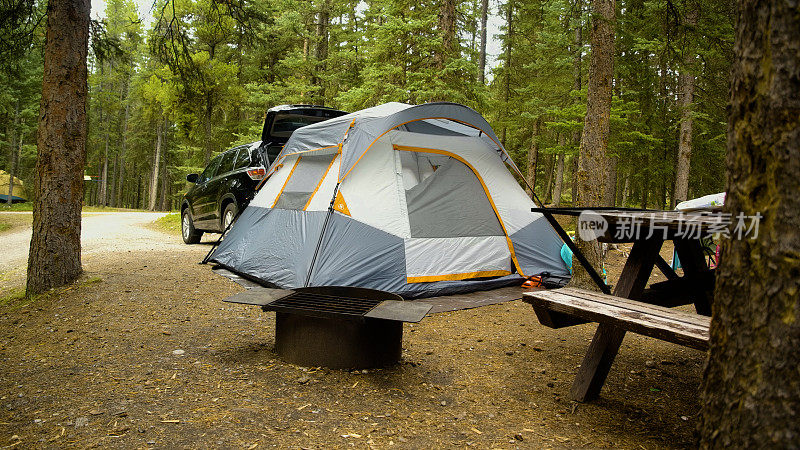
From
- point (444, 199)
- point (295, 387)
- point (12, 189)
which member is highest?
point (12, 189)

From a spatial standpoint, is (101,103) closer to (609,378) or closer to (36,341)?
(36,341)

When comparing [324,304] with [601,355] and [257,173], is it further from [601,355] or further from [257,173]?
[257,173]

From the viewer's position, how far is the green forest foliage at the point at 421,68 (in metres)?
8.03

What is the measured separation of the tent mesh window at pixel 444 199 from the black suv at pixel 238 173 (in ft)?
7.20

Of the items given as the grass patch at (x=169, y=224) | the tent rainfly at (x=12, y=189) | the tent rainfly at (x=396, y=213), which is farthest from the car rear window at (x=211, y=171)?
the tent rainfly at (x=12, y=189)

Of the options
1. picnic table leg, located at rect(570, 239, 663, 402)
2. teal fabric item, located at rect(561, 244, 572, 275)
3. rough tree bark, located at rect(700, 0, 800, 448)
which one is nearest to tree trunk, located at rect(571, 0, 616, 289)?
teal fabric item, located at rect(561, 244, 572, 275)

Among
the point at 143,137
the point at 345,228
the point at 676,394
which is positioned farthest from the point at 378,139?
the point at 143,137

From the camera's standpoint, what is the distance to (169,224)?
15.2 m

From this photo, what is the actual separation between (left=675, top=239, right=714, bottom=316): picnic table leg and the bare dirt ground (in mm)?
603

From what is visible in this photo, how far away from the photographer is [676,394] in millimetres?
3049

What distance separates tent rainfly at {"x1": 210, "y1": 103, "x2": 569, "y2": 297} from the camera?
537 centimetres

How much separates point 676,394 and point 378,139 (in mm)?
4134

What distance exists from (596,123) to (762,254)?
482 cm


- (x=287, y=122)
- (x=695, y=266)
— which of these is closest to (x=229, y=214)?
(x=287, y=122)
